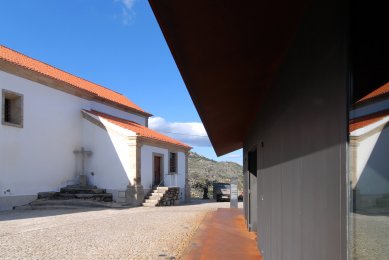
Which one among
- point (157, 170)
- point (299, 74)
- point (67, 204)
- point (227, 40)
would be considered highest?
point (227, 40)

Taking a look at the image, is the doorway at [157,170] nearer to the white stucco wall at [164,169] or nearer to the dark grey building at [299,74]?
the white stucco wall at [164,169]

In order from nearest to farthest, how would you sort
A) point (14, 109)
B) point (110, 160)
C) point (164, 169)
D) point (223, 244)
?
point (223, 244), point (14, 109), point (110, 160), point (164, 169)

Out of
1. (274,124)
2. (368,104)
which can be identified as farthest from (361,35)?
(274,124)

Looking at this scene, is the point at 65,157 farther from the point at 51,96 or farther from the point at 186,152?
the point at 186,152

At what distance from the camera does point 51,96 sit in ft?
68.2

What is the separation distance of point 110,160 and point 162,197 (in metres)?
3.68

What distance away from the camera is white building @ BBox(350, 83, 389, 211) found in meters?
1.36

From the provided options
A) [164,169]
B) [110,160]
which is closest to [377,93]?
[110,160]

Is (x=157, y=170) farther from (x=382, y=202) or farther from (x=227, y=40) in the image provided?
(x=382, y=202)

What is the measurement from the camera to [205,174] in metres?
47.5

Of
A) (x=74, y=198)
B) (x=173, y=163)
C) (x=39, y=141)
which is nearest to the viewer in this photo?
(x=39, y=141)

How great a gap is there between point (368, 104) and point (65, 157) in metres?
21.8

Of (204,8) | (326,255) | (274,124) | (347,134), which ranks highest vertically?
(204,8)

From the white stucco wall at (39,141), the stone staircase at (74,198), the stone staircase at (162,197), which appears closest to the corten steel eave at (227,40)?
the white stucco wall at (39,141)
